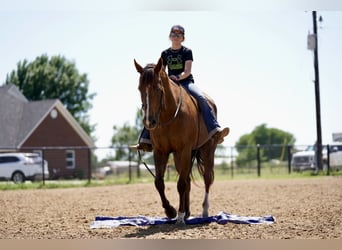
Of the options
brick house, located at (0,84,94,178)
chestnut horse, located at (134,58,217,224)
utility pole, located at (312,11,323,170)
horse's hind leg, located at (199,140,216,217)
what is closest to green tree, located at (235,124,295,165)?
utility pole, located at (312,11,323,170)

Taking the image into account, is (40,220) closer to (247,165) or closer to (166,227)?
(166,227)

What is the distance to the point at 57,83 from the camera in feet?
125

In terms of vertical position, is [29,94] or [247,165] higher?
[29,94]

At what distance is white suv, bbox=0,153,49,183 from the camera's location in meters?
19.4

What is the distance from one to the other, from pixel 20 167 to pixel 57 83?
762 inches

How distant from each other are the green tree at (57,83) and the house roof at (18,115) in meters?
6.47

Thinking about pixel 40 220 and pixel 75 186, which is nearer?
pixel 40 220

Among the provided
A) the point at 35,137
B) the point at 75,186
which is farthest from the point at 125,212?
the point at 35,137

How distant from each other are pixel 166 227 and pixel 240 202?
3610 mm

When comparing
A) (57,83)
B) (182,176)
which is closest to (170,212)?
(182,176)

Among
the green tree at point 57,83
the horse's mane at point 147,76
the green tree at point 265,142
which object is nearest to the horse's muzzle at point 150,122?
the horse's mane at point 147,76

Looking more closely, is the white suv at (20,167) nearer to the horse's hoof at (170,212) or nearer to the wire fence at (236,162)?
the wire fence at (236,162)

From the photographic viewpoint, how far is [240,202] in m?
8.96

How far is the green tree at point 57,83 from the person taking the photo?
1361 inches
